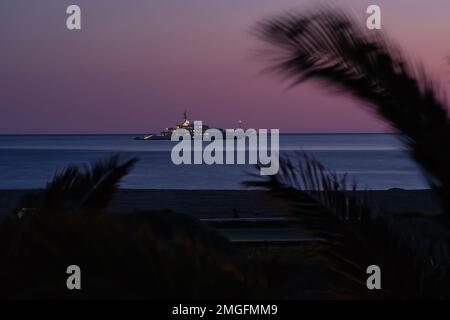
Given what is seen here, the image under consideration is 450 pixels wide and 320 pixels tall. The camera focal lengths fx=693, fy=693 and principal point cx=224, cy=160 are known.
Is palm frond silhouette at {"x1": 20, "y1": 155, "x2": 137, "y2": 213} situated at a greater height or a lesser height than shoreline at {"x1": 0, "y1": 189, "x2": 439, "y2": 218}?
greater

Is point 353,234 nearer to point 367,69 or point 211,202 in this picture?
point 367,69

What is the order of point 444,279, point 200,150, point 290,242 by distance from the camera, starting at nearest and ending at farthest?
1. point 444,279
2. point 290,242
3. point 200,150

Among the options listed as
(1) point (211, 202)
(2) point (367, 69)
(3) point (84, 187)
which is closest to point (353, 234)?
(2) point (367, 69)

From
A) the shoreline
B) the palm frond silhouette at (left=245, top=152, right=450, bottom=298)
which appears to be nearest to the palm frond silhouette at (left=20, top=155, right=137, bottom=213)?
the palm frond silhouette at (left=245, top=152, right=450, bottom=298)

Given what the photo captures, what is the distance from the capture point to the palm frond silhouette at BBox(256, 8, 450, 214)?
3.63m

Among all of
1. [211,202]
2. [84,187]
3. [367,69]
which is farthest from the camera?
[211,202]

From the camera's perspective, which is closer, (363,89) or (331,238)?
(363,89)

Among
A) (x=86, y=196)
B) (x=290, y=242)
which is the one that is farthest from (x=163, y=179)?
(x=86, y=196)

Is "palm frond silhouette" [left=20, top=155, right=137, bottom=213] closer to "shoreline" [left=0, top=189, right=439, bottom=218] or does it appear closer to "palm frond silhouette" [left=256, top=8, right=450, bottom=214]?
"palm frond silhouette" [left=256, top=8, right=450, bottom=214]

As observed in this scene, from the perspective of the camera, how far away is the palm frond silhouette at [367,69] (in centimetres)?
363

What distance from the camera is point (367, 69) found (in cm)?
369
